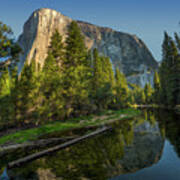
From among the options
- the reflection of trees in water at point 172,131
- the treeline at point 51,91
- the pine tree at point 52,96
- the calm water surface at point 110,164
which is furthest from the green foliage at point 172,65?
the calm water surface at point 110,164

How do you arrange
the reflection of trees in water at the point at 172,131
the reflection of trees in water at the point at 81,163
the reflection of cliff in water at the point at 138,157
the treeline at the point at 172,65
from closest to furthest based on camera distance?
1. the reflection of trees in water at the point at 81,163
2. the reflection of cliff in water at the point at 138,157
3. the reflection of trees in water at the point at 172,131
4. the treeline at the point at 172,65

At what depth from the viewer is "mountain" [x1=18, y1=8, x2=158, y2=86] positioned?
11475 cm

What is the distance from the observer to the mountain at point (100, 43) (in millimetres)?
114750

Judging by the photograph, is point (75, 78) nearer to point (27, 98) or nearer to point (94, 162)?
point (27, 98)

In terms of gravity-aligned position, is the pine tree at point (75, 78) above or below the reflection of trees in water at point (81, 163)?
above

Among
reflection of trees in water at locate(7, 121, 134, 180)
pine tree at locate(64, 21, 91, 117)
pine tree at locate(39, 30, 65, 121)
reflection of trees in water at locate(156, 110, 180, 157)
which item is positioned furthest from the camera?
pine tree at locate(64, 21, 91, 117)

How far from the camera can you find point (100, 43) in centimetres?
16112

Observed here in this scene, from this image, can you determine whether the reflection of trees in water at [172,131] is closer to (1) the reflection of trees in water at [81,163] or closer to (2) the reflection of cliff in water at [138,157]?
(2) the reflection of cliff in water at [138,157]

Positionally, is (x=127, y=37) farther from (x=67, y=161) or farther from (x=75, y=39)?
(x=67, y=161)

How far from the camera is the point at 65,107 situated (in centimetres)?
2353

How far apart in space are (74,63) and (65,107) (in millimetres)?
9597

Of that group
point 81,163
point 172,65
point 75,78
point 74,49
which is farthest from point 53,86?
point 172,65

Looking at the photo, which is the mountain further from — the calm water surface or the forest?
the calm water surface

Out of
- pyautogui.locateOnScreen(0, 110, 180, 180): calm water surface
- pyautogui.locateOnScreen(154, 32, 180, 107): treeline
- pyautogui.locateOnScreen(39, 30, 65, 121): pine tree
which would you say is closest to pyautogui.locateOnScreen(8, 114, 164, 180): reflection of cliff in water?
pyautogui.locateOnScreen(0, 110, 180, 180): calm water surface
